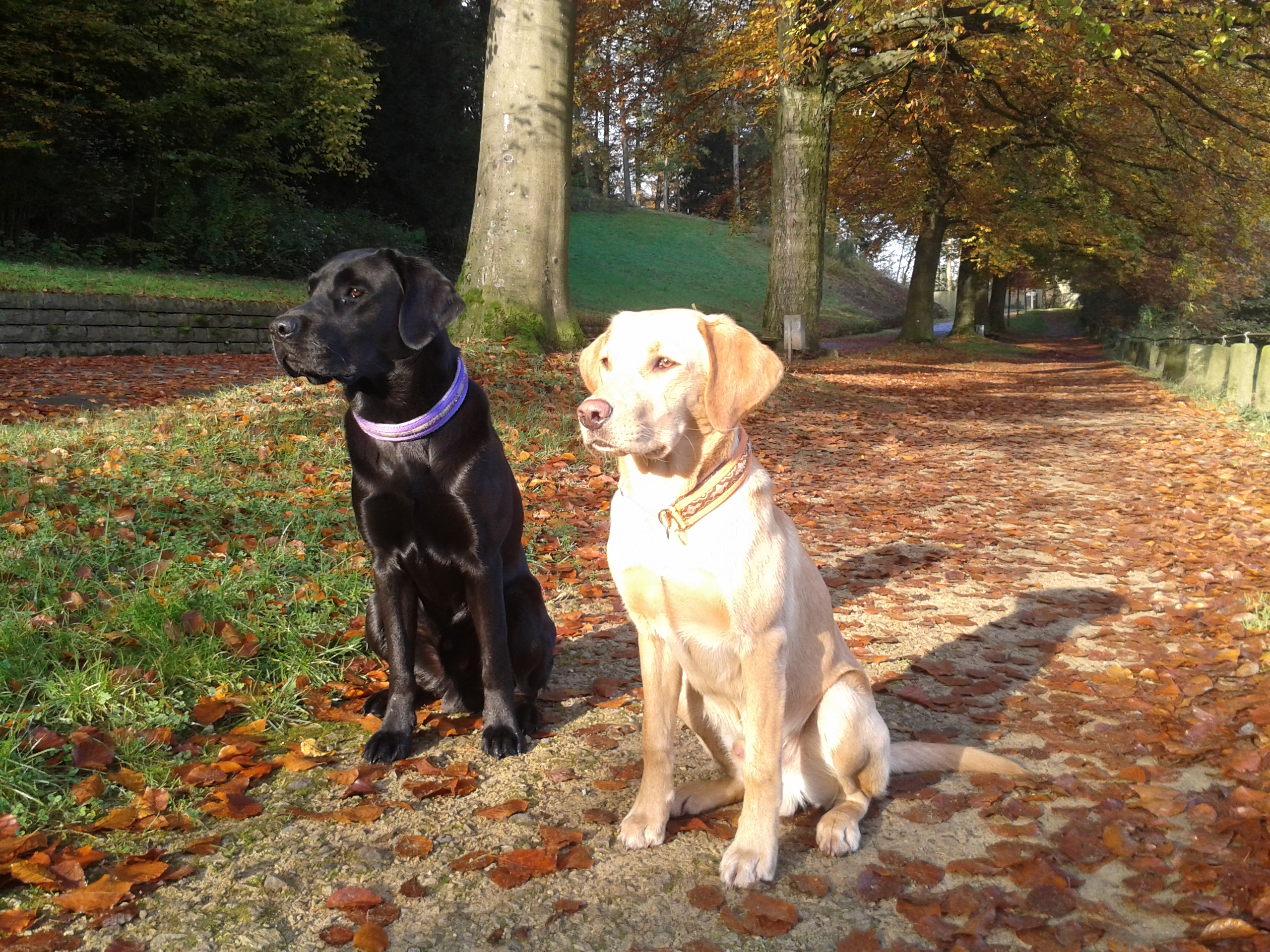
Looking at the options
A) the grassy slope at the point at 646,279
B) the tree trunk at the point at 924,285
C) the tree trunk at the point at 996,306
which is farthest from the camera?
the tree trunk at the point at 996,306

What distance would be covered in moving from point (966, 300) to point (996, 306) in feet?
24.6

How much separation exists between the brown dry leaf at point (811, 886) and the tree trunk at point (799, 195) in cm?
1524

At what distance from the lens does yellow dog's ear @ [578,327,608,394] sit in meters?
3.05

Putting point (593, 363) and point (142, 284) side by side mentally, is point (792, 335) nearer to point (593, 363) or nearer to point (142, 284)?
point (142, 284)

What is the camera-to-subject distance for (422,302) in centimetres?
361

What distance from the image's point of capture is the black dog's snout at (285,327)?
3.44 metres

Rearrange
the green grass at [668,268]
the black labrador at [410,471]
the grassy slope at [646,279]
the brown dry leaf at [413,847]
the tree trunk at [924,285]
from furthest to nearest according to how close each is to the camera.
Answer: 1. the green grass at [668,268]
2. the tree trunk at [924,285]
3. the grassy slope at [646,279]
4. the black labrador at [410,471]
5. the brown dry leaf at [413,847]

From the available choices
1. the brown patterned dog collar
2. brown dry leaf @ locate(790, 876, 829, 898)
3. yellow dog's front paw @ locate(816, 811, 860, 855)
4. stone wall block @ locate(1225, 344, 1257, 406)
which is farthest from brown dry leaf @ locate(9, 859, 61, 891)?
stone wall block @ locate(1225, 344, 1257, 406)

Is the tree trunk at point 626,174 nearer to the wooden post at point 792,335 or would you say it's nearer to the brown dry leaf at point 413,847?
the wooden post at point 792,335

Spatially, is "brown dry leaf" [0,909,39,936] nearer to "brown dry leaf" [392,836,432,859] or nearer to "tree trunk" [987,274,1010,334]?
"brown dry leaf" [392,836,432,859]

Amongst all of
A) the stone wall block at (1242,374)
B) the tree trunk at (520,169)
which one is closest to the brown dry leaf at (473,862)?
the tree trunk at (520,169)

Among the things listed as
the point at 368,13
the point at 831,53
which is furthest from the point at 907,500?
the point at 368,13

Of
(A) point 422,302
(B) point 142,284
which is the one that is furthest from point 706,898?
(B) point 142,284

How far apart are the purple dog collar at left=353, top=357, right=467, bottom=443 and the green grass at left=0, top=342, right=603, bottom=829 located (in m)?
1.22
